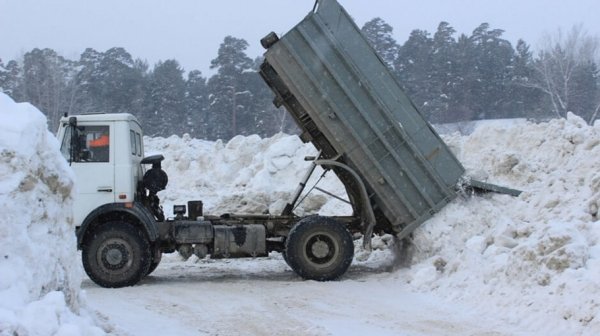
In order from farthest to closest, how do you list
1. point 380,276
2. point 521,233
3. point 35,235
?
point 380,276 → point 521,233 → point 35,235

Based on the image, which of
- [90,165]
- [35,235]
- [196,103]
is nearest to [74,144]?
[90,165]

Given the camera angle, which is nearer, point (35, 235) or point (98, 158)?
point (35, 235)

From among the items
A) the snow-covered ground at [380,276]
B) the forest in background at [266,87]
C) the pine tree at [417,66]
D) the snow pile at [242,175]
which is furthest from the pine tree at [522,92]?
the snow-covered ground at [380,276]

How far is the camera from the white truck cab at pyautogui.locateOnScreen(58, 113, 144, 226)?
32.1ft

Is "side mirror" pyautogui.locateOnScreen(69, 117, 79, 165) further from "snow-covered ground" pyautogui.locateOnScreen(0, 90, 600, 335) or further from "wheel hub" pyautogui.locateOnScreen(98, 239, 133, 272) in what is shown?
"snow-covered ground" pyautogui.locateOnScreen(0, 90, 600, 335)

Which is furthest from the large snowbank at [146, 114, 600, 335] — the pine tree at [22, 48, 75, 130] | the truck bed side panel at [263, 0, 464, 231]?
the pine tree at [22, 48, 75, 130]

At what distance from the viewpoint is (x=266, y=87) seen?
46.8m

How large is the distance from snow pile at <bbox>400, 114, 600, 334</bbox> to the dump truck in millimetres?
553

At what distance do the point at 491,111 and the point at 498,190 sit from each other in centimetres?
3694

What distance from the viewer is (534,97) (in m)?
45.0

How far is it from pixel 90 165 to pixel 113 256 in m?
1.39

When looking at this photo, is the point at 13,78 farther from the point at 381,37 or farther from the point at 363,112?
the point at 363,112

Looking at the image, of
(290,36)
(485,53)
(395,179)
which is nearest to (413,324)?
(395,179)

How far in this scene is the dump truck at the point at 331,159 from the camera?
1023cm
